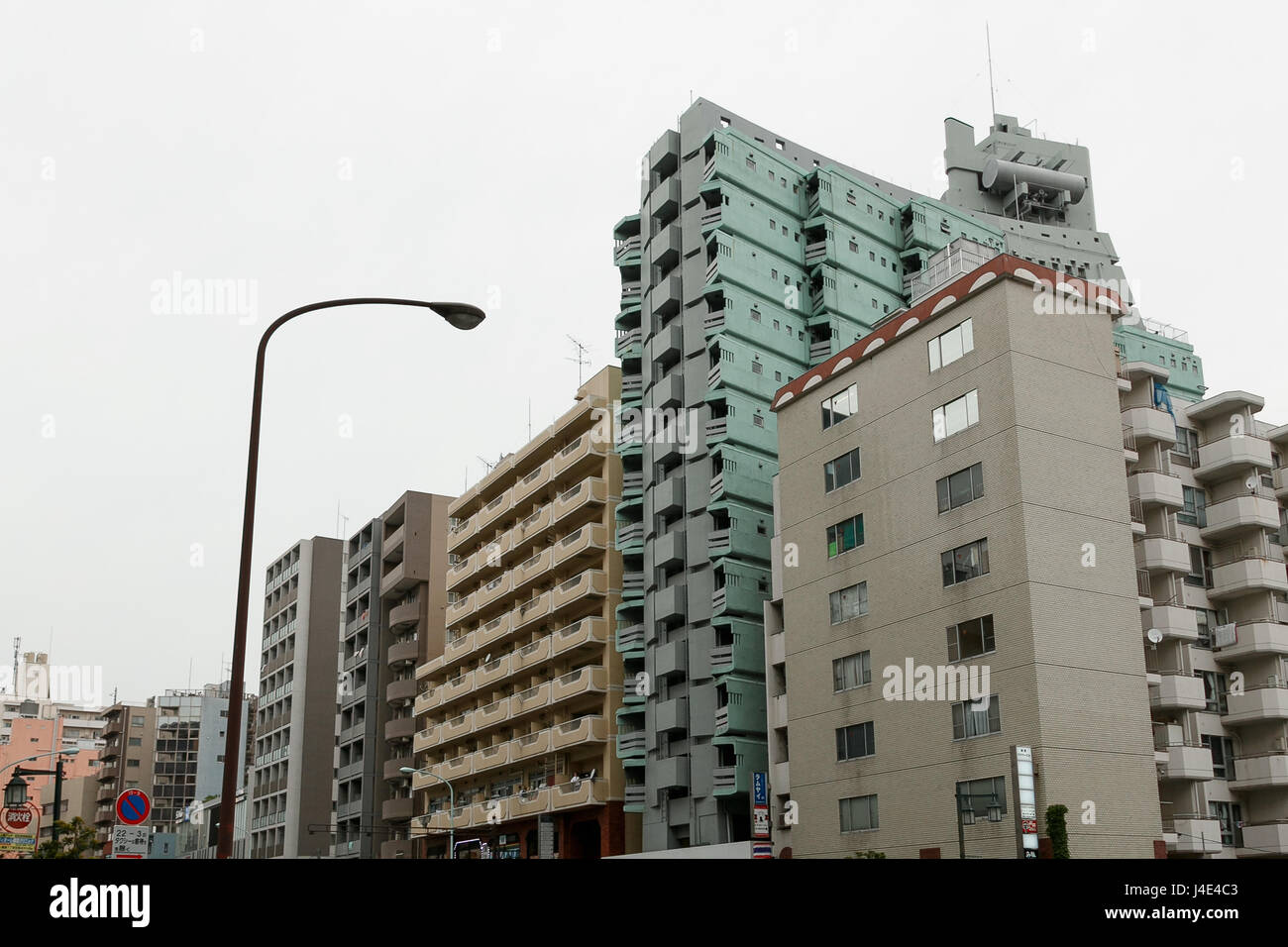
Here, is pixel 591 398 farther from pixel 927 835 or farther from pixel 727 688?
pixel 927 835

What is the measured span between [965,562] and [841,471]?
9414mm

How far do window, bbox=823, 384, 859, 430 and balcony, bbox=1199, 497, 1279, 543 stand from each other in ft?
67.1

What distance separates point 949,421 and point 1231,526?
20.2m

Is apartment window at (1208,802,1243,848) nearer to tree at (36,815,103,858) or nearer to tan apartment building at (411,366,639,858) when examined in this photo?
tan apartment building at (411,366,639,858)

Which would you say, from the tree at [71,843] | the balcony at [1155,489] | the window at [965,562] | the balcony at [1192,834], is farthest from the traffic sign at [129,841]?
the balcony at [1155,489]

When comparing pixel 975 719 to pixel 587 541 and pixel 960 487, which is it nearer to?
pixel 960 487

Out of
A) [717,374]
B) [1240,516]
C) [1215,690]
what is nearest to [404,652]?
[717,374]

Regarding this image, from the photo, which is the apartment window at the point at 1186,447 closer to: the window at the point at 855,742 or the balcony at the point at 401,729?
the window at the point at 855,742

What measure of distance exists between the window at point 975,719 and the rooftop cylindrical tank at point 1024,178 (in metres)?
62.0

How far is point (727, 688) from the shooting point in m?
65.9

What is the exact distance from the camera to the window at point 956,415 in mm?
52594

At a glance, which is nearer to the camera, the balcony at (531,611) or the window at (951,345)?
the window at (951,345)
